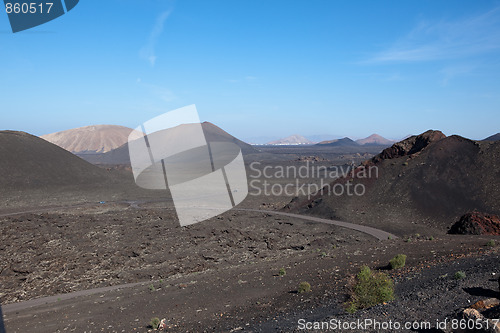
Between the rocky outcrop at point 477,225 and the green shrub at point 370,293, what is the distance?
1934 cm

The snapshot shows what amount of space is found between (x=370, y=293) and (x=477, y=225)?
20523 millimetres

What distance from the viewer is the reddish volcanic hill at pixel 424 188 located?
36.2 meters

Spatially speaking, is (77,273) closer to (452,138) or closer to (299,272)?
(299,272)

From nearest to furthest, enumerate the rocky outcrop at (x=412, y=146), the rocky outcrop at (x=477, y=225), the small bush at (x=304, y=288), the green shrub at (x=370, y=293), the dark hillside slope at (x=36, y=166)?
the green shrub at (x=370, y=293), the small bush at (x=304, y=288), the rocky outcrop at (x=477, y=225), the rocky outcrop at (x=412, y=146), the dark hillside slope at (x=36, y=166)

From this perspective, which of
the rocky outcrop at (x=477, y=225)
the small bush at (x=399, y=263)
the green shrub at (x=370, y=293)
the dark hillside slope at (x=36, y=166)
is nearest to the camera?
the green shrub at (x=370, y=293)

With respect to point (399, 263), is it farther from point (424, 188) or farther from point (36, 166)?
point (36, 166)

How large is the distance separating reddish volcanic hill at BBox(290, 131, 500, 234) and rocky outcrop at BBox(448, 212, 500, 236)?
6254 mm

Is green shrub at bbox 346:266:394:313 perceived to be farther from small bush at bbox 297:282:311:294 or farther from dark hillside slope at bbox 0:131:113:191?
dark hillside slope at bbox 0:131:113:191

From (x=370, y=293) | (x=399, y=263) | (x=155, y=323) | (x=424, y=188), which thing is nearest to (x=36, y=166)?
(x=424, y=188)

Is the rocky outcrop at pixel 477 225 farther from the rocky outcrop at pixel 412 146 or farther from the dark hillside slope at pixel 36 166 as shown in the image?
the dark hillside slope at pixel 36 166

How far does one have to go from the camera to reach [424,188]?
40.5m

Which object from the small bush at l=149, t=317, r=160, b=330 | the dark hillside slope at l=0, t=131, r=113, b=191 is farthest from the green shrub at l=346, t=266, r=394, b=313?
the dark hillside slope at l=0, t=131, r=113, b=191

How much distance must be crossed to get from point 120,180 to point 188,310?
7797cm

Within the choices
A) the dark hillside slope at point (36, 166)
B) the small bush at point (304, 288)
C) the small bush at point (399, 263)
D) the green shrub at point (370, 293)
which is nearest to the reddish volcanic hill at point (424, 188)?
the small bush at point (399, 263)
